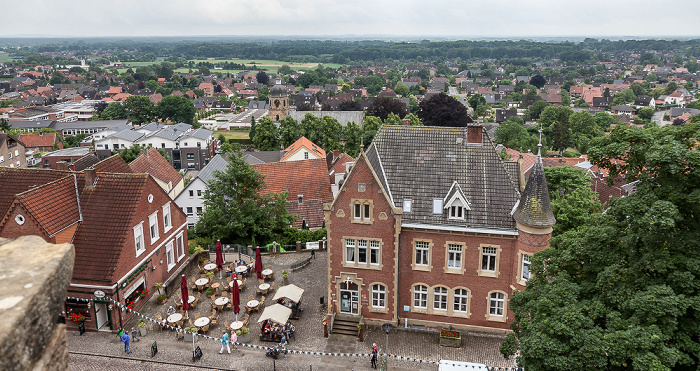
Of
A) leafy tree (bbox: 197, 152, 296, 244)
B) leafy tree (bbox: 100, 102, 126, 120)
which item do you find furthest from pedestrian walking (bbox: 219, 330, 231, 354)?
leafy tree (bbox: 100, 102, 126, 120)

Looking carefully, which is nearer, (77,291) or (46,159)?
(77,291)

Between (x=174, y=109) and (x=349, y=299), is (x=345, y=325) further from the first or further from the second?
(x=174, y=109)

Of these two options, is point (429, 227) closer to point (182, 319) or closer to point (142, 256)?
point (182, 319)

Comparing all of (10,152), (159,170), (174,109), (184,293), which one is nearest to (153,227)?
(184,293)

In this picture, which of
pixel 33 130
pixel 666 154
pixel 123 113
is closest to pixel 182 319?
pixel 666 154

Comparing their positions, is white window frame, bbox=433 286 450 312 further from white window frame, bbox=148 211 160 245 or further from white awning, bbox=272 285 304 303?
white window frame, bbox=148 211 160 245
